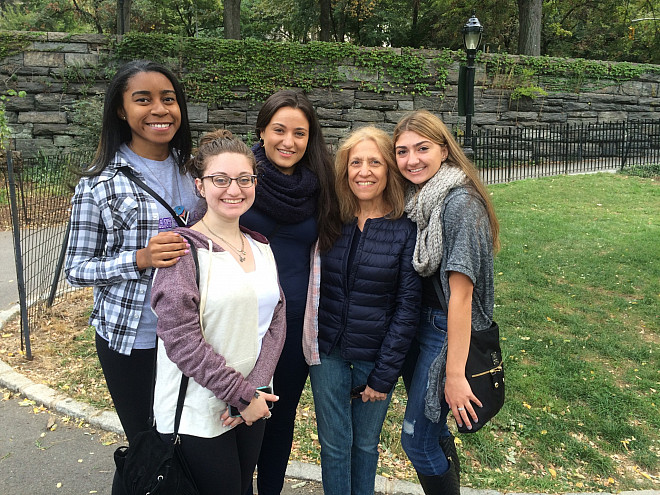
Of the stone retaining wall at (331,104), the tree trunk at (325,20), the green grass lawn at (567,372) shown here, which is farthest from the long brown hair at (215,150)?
the tree trunk at (325,20)

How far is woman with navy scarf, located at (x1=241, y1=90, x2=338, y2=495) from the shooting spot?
2.26 m

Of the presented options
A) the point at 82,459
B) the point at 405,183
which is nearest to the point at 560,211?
the point at 405,183

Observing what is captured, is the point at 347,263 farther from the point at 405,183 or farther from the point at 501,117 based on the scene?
the point at 501,117

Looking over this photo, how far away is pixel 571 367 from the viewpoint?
13.9 feet

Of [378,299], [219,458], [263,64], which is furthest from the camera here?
[263,64]

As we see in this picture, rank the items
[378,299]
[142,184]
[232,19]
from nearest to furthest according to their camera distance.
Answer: [142,184] → [378,299] → [232,19]

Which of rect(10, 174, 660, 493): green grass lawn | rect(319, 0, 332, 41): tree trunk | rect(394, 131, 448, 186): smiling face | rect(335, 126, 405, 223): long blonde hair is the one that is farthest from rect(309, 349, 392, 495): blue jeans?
rect(319, 0, 332, 41): tree trunk

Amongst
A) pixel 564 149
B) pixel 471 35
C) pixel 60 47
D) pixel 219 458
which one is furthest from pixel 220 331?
pixel 564 149

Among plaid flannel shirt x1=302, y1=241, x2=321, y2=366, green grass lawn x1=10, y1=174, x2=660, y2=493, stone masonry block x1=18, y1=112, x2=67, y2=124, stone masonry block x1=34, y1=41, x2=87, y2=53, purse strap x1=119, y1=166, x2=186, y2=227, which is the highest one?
stone masonry block x1=34, y1=41, x2=87, y2=53

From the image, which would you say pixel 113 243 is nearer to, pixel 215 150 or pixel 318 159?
pixel 215 150

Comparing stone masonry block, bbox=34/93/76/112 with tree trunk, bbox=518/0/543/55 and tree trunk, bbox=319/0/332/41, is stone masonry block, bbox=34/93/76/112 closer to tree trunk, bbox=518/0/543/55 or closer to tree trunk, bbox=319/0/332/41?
tree trunk, bbox=319/0/332/41

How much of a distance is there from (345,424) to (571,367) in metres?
2.78

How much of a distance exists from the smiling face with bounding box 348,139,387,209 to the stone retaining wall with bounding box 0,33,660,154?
1034 centimetres

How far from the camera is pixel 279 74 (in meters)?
12.3
